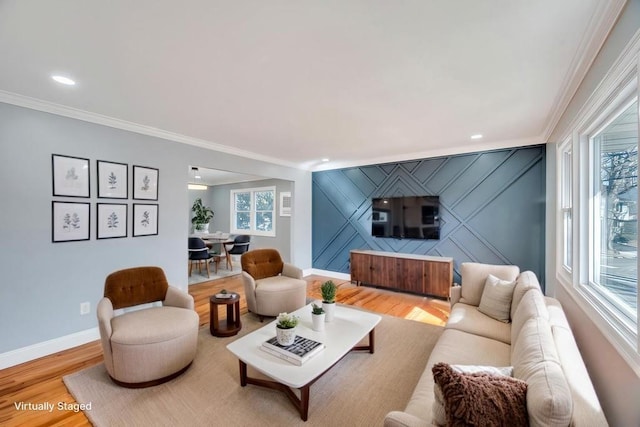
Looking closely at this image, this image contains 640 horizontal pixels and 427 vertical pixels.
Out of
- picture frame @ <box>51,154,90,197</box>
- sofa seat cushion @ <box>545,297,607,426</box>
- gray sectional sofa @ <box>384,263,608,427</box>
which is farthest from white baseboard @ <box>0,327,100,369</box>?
sofa seat cushion @ <box>545,297,607,426</box>

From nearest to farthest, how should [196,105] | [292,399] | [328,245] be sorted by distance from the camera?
1. [292,399]
2. [196,105]
3. [328,245]

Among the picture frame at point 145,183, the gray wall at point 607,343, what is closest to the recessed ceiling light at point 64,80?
the picture frame at point 145,183

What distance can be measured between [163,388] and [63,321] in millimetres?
1638

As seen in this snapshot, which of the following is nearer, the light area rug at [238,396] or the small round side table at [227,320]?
the light area rug at [238,396]

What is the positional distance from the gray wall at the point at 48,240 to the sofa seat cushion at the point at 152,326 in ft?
3.38

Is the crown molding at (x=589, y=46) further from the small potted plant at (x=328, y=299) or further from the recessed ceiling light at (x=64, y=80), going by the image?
the recessed ceiling light at (x=64, y=80)

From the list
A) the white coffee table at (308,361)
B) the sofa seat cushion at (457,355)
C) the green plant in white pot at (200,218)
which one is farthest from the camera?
the green plant in white pot at (200,218)

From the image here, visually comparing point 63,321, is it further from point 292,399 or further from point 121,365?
point 292,399

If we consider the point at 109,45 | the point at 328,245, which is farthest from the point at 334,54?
the point at 328,245

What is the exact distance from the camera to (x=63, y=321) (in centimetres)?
286

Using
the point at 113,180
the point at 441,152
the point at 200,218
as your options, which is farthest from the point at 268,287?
the point at 200,218

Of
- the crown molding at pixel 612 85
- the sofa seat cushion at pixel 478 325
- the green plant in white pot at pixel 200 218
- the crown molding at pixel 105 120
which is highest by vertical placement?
the crown molding at pixel 105 120

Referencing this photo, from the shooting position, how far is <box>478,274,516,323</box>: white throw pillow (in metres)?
2.50

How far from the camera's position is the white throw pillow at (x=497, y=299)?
250cm
